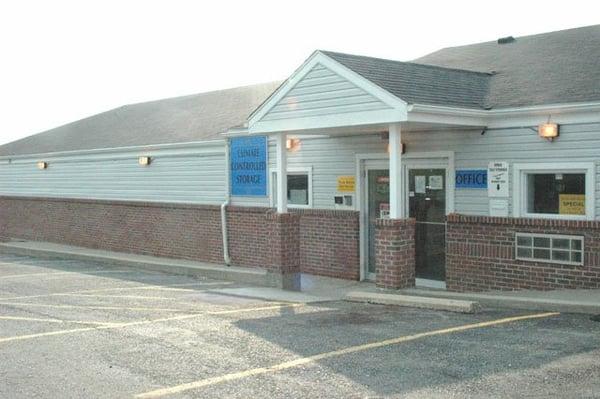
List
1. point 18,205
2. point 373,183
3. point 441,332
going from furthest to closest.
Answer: point 18,205, point 373,183, point 441,332

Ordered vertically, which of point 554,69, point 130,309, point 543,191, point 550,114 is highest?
point 554,69

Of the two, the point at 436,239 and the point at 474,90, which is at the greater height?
the point at 474,90

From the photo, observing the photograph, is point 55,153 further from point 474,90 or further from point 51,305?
point 474,90

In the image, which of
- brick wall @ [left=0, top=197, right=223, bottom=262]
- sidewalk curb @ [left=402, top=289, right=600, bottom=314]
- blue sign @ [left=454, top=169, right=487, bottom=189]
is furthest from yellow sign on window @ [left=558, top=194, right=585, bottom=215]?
brick wall @ [left=0, top=197, right=223, bottom=262]

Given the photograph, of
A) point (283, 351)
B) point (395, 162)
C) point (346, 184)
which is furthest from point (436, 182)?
point (283, 351)

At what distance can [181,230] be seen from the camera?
57.9 feet

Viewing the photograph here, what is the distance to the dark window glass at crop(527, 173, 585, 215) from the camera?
35.4 ft

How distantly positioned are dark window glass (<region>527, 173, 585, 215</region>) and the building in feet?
0.06

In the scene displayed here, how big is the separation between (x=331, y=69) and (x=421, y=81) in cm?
152

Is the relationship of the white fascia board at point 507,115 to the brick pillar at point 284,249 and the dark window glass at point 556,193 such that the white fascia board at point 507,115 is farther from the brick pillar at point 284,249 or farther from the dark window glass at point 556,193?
the brick pillar at point 284,249

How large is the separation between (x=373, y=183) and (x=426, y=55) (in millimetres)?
4653

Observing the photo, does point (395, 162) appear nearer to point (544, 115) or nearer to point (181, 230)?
point (544, 115)

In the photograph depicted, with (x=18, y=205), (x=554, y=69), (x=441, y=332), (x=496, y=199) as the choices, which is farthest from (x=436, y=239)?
(x=18, y=205)

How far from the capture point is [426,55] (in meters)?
16.9
